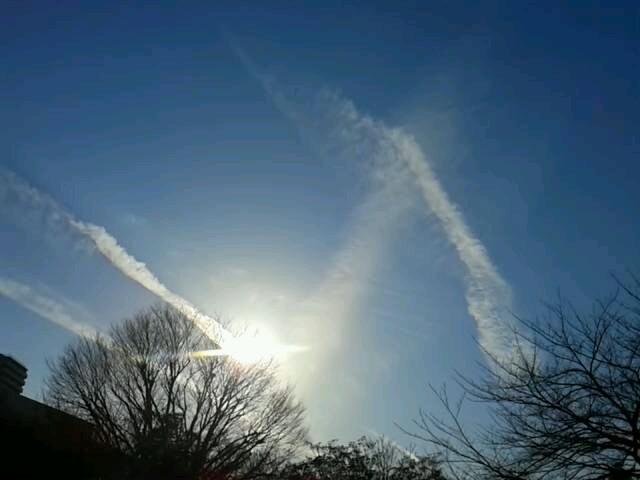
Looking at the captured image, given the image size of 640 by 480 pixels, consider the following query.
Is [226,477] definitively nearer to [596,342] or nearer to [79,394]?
[79,394]

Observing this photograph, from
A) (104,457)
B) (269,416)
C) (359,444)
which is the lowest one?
(104,457)

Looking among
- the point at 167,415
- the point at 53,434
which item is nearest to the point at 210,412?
the point at 167,415

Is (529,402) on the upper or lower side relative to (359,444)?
lower

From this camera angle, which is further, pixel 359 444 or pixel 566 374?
pixel 359 444

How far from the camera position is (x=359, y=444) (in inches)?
1177

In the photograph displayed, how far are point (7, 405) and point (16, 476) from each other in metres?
4.37

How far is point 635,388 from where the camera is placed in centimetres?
675

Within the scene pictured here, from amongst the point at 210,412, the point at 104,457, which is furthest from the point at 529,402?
the point at 104,457

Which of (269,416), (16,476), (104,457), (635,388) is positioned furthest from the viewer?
(269,416)

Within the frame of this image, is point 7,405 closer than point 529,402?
No

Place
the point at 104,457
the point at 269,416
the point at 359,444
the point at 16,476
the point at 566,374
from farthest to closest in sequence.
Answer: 1. the point at 359,444
2. the point at 269,416
3. the point at 104,457
4. the point at 16,476
5. the point at 566,374

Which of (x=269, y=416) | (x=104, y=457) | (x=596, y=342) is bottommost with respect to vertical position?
(x=104, y=457)

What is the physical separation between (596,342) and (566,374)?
622 millimetres

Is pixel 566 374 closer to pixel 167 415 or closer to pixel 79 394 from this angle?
pixel 167 415
